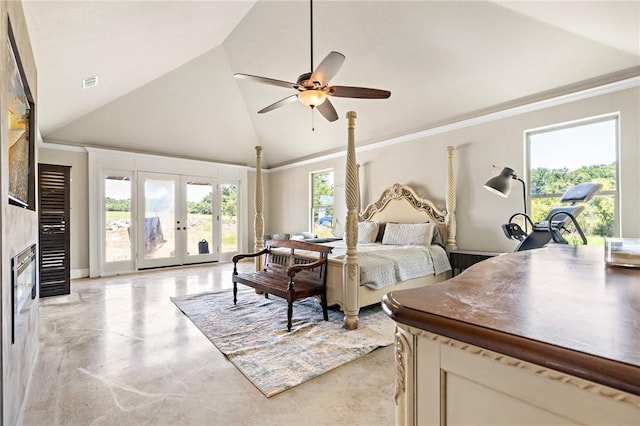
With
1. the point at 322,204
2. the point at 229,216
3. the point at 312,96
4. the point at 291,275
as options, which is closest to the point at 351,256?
the point at 291,275

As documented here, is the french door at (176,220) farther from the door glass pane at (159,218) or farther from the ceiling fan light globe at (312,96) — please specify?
the ceiling fan light globe at (312,96)

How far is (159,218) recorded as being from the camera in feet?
22.3

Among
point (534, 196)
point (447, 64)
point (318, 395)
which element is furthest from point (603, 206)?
point (318, 395)

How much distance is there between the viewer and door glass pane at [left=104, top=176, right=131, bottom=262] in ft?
20.3

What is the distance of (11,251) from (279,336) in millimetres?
2101

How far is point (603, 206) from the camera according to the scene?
3590 mm

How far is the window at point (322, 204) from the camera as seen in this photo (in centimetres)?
706

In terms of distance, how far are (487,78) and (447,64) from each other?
537 mm

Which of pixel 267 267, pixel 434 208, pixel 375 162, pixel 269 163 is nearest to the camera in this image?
pixel 267 267

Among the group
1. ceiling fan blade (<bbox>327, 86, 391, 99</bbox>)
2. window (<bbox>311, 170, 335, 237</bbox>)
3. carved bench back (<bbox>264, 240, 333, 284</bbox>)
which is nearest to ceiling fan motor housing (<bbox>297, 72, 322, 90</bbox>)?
ceiling fan blade (<bbox>327, 86, 391, 99</bbox>)

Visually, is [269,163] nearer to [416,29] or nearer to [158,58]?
[158,58]

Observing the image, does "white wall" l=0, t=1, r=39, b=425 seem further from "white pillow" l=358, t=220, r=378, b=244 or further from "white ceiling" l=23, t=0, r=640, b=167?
"white pillow" l=358, t=220, r=378, b=244

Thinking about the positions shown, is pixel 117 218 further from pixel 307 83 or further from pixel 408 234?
pixel 408 234

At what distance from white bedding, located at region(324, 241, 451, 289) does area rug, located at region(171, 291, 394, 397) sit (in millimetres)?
474
